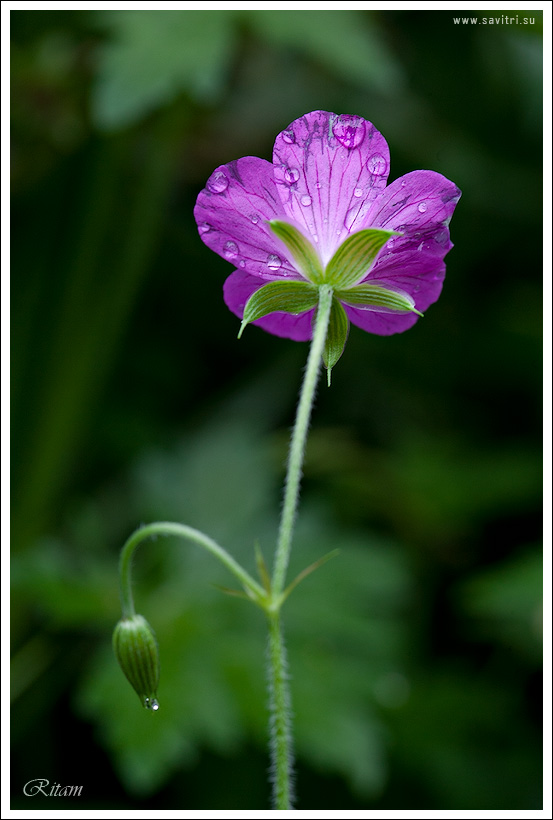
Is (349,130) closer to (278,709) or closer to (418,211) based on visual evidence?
(418,211)

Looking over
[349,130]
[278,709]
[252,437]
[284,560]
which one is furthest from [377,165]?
[252,437]

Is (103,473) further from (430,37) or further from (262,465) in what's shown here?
(430,37)

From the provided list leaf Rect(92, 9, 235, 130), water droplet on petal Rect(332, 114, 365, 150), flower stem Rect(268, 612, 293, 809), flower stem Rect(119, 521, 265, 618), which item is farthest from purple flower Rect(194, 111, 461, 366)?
leaf Rect(92, 9, 235, 130)

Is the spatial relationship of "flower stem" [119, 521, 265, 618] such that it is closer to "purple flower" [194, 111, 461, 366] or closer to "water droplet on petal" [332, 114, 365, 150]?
"purple flower" [194, 111, 461, 366]

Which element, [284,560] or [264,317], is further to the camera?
[264,317]

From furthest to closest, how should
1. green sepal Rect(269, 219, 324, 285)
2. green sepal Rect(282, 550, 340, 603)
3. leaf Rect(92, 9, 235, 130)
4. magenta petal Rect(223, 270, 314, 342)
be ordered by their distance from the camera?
leaf Rect(92, 9, 235, 130) < magenta petal Rect(223, 270, 314, 342) < green sepal Rect(269, 219, 324, 285) < green sepal Rect(282, 550, 340, 603)
